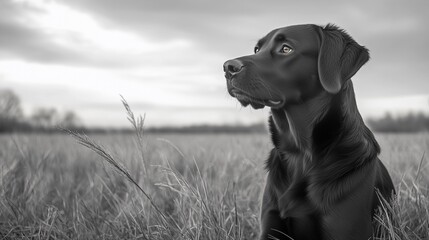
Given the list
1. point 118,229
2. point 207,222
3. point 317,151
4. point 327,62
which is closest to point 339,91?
point 327,62

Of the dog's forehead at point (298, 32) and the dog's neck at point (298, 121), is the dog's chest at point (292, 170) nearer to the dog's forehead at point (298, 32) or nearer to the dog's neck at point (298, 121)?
the dog's neck at point (298, 121)

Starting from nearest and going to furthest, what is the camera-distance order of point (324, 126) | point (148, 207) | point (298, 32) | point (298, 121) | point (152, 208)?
point (324, 126), point (298, 121), point (298, 32), point (152, 208), point (148, 207)

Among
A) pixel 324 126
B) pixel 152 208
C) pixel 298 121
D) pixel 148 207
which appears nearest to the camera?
pixel 324 126

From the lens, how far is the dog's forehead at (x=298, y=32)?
2637mm

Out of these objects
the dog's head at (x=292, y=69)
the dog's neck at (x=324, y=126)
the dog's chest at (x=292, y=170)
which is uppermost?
the dog's head at (x=292, y=69)

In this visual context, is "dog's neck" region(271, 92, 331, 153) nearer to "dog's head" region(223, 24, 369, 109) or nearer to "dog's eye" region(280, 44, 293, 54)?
"dog's head" region(223, 24, 369, 109)

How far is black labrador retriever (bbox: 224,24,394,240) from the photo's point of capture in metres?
2.29

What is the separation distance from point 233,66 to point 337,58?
1.91 feet

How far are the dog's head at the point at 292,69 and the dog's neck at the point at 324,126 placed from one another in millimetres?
64

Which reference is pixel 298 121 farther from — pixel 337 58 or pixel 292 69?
pixel 337 58

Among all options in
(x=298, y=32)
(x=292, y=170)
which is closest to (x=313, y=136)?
(x=292, y=170)

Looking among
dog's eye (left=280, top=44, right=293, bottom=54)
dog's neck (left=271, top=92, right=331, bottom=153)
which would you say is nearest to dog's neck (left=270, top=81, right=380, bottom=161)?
dog's neck (left=271, top=92, right=331, bottom=153)

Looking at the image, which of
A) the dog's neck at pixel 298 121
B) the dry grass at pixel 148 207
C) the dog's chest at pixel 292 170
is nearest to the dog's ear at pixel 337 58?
the dog's neck at pixel 298 121

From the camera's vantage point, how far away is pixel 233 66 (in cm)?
248
